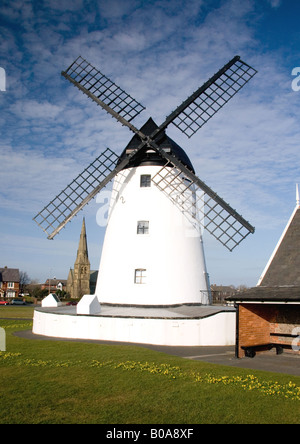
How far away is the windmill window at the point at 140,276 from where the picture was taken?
19.9 meters

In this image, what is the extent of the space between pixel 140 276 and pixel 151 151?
7.31m

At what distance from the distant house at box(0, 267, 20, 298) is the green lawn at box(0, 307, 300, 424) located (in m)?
81.3

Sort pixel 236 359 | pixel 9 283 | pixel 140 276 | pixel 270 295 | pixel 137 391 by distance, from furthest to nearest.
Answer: pixel 9 283
pixel 140 276
pixel 236 359
pixel 270 295
pixel 137 391

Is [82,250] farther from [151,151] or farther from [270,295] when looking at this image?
[270,295]

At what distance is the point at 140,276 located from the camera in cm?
1995

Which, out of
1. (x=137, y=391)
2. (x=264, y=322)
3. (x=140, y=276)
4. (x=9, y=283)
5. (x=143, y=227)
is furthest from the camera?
(x=9, y=283)

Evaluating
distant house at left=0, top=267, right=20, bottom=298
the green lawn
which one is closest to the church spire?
distant house at left=0, top=267, right=20, bottom=298

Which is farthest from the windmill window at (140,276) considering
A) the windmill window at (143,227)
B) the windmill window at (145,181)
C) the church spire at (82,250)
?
the church spire at (82,250)

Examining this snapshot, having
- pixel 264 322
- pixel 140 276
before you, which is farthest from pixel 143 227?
pixel 264 322

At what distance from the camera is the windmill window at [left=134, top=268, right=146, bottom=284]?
19.9m

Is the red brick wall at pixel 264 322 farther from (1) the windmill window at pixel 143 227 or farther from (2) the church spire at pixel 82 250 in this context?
(2) the church spire at pixel 82 250

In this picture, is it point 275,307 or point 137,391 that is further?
point 275,307

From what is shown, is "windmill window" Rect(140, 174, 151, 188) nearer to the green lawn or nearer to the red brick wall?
the red brick wall

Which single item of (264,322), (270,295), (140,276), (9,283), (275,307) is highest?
(140,276)
